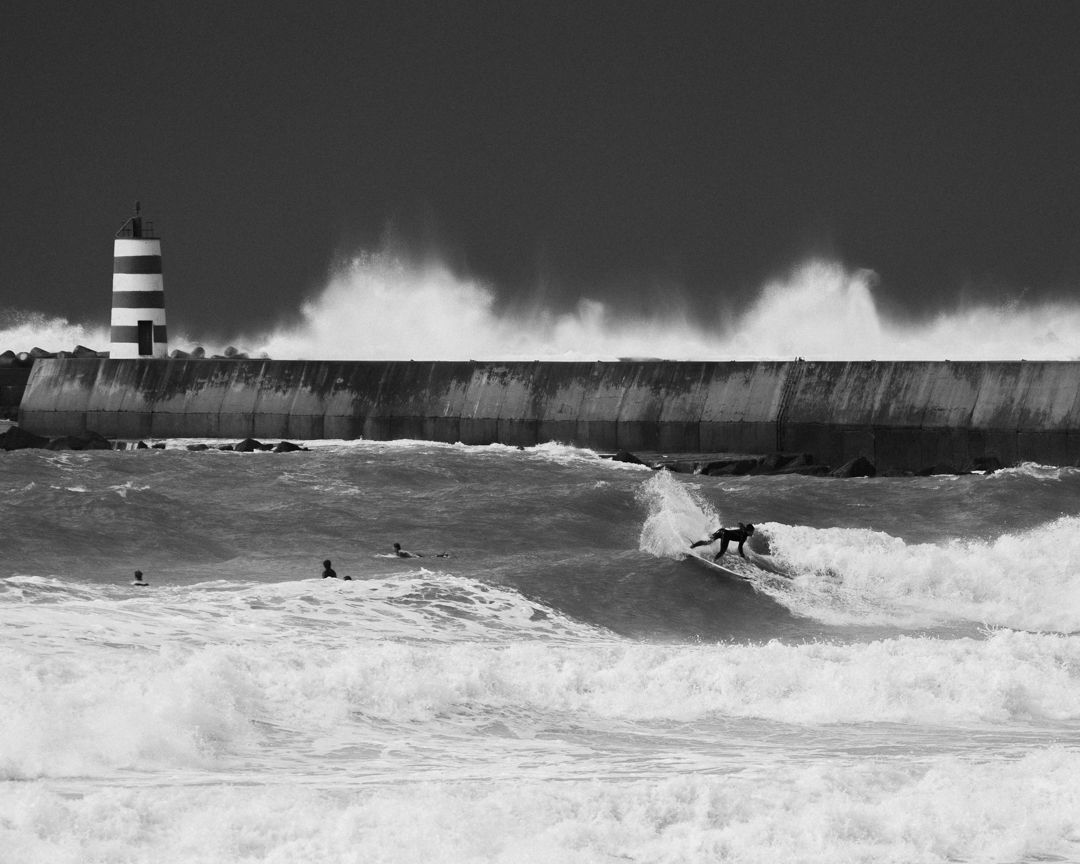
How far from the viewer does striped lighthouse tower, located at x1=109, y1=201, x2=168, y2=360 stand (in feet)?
85.1

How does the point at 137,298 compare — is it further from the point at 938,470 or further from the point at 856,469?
the point at 938,470

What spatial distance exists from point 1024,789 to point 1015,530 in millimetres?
8891

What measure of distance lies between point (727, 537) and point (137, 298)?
1539 cm

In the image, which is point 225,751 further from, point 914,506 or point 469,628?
point 914,506

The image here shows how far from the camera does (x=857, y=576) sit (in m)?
13.0

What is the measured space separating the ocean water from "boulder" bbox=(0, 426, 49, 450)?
15.5 ft

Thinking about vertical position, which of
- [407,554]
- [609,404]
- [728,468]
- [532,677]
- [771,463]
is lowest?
[532,677]

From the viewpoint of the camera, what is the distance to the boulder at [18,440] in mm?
20562

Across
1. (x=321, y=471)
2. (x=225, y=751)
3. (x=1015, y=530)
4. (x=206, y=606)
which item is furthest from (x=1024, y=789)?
(x=321, y=471)

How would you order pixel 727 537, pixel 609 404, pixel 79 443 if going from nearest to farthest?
pixel 727 537 < pixel 609 404 < pixel 79 443

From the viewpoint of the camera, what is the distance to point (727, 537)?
13234 mm

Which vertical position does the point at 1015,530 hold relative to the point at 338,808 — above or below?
above

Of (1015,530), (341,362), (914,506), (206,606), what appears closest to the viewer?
(206,606)

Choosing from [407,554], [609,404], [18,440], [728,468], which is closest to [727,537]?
[407,554]
